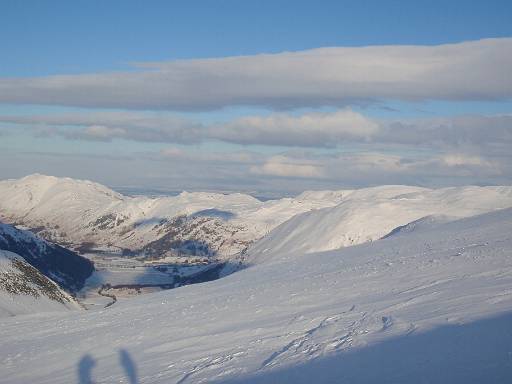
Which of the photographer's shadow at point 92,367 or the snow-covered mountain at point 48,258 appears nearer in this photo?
the photographer's shadow at point 92,367

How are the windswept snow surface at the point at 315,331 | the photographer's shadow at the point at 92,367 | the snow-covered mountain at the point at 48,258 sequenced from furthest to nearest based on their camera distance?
the snow-covered mountain at the point at 48,258
the photographer's shadow at the point at 92,367
the windswept snow surface at the point at 315,331

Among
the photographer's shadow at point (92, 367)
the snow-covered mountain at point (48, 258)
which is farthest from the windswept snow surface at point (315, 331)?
the snow-covered mountain at point (48, 258)

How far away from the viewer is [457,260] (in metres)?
27.4

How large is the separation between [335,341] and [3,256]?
65.1m

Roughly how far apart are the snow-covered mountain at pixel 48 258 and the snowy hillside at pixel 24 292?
76226 mm

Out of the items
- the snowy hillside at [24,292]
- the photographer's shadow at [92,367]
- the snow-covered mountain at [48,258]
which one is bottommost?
Result: the snow-covered mountain at [48,258]

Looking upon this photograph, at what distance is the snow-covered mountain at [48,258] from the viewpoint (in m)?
155

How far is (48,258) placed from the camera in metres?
171

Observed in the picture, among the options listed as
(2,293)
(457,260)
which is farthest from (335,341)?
(2,293)

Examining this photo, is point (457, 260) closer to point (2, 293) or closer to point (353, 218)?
point (2, 293)

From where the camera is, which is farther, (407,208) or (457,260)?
(407,208)

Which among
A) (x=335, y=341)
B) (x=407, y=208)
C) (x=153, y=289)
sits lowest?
(x=153, y=289)

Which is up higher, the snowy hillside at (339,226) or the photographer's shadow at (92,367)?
the photographer's shadow at (92,367)

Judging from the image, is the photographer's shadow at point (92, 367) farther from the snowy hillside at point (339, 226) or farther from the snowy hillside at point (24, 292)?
the snowy hillside at point (339, 226)
